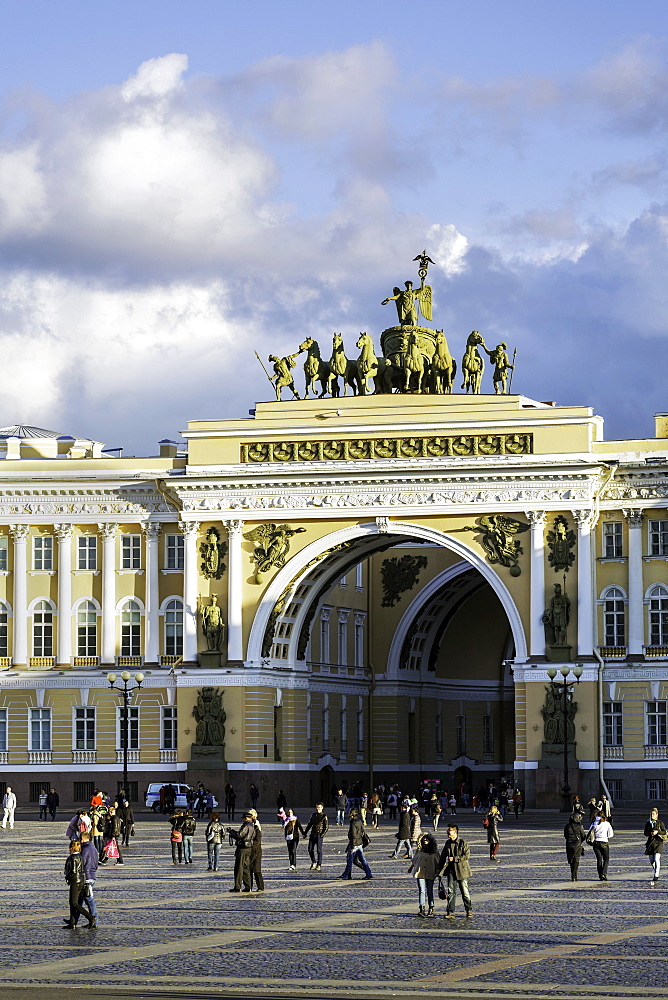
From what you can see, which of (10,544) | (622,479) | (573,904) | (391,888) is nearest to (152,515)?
(10,544)

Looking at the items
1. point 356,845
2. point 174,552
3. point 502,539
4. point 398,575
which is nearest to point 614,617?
point 502,539

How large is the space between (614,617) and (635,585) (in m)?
1.51

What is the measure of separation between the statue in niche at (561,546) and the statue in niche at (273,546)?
9939mm

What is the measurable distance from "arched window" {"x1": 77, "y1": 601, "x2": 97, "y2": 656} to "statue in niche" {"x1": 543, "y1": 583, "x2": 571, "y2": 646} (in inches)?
744

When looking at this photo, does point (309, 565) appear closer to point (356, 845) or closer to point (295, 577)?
point (295, 577)

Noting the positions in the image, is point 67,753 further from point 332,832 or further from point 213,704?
point 332,832

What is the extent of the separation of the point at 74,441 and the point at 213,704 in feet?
49.5

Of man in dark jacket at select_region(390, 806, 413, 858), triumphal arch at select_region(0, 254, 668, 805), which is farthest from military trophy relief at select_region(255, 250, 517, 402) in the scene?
man in dark jacket at select_region(390, 806, 413, 858)

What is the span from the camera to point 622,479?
7275 cm

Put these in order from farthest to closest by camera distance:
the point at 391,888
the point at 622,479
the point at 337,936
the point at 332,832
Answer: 1. the point at 622,479
2. the point at 332,832
3. the point at 391,888
4. the point at 337,936

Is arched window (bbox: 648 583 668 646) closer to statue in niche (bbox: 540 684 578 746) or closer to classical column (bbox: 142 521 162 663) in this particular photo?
statue in niche (bbox: 540 684 578 746)

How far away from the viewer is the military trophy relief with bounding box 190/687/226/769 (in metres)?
73.6

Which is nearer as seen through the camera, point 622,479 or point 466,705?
point 622,479

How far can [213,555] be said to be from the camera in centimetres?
7500
